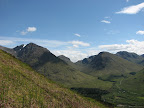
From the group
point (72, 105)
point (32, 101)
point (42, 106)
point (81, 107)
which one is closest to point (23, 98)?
point (32, 101)

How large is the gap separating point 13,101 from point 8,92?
12.0 feet

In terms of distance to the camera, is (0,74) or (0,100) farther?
(0,74)

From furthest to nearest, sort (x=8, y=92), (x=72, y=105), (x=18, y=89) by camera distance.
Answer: (x=72, y=105)
(x=18, y=89)
(x=8, y=92)

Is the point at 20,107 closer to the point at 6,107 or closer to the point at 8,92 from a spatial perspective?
the point at 6,107

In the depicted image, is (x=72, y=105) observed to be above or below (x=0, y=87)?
below

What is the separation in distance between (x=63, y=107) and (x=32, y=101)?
1214 cm

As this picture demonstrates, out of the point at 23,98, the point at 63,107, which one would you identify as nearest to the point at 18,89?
the point at 23,98

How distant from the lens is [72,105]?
4925cm

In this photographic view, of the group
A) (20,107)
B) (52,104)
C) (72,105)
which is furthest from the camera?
(72,105)

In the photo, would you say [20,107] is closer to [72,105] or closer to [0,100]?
[0,100]

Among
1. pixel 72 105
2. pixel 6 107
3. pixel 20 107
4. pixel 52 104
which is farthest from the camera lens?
pixel 72 105

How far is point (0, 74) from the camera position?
41938 mm

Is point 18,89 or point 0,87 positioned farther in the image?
point 18,89

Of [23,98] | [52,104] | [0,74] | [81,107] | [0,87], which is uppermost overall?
[0,74]
